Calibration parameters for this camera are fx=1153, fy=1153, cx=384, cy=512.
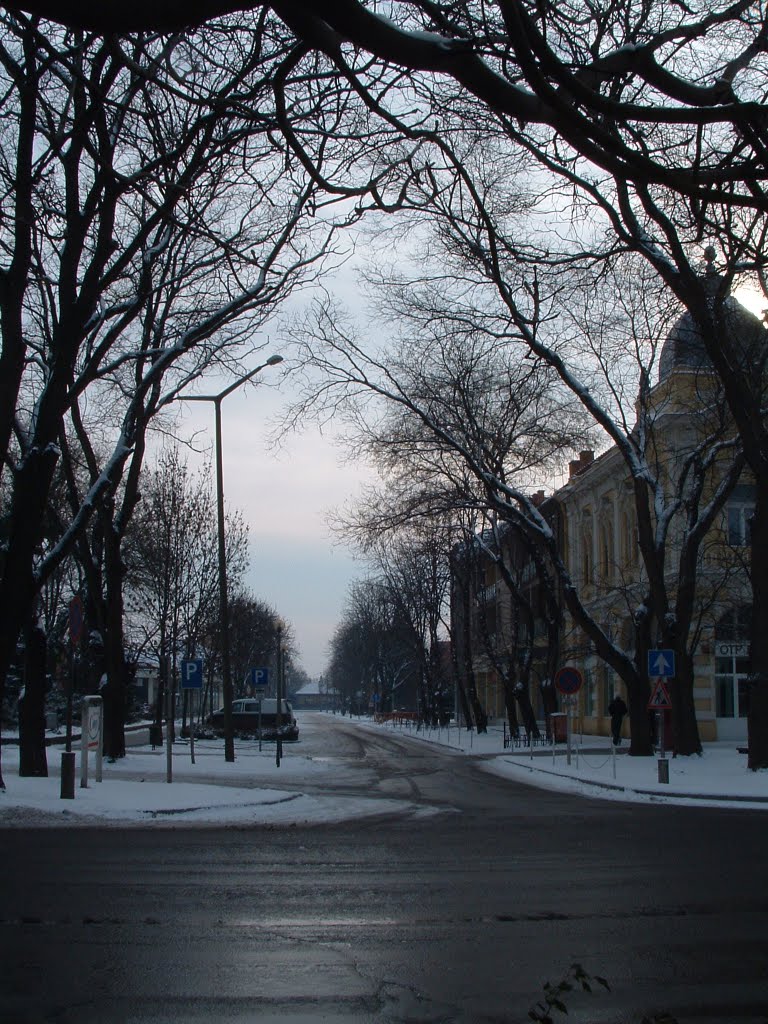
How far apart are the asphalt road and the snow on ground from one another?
7.15ft

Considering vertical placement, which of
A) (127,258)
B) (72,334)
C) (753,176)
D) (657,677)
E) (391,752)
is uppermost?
(127,258)

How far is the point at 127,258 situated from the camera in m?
17.6

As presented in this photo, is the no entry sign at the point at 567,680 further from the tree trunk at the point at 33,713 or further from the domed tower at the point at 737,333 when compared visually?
the tree trunk at the point at 33,713

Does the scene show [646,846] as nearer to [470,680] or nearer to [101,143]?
[101,143]

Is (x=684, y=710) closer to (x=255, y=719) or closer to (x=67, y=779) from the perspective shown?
(x=67, y=779)

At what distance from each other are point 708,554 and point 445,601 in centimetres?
2926

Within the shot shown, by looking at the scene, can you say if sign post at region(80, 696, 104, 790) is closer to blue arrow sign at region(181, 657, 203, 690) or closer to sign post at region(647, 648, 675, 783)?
blue arrow sign at region(181, 657, 203, 690)

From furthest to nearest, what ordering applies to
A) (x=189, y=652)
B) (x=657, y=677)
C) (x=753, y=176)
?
1. (x=189, y=652)
2. (x=657, y=677)
3. (x=753, y=176)

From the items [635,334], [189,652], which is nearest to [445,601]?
[189,652]

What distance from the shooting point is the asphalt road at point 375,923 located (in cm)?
631

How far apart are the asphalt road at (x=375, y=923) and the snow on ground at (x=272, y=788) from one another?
218cm

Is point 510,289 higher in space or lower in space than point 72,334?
higher

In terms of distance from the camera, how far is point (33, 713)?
20516 mm

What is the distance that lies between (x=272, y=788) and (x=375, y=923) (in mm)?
14443
